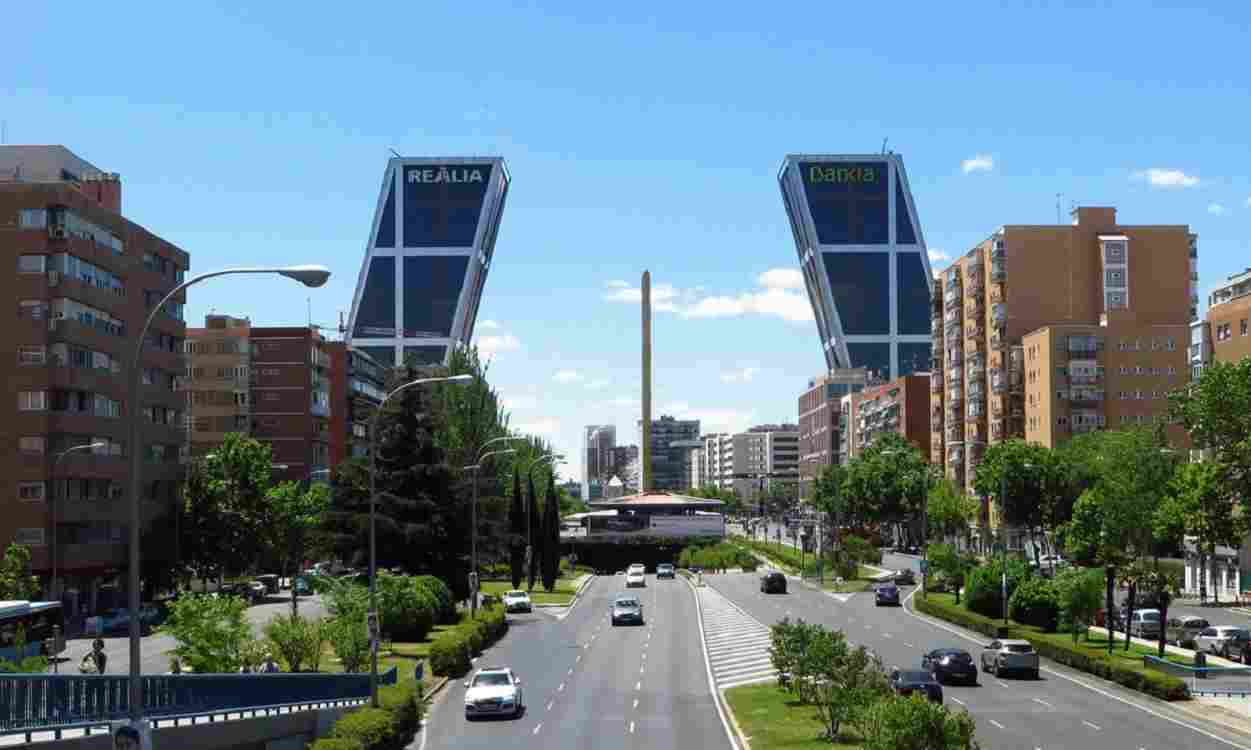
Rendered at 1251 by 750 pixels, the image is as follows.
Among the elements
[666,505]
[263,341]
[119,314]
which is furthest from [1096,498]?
[666,505]

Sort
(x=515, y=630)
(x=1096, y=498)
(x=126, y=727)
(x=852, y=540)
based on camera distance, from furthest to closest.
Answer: (x=852, y=540) → (x=1096, y=498) → (x=515, y=630) → (x=126, y=727)

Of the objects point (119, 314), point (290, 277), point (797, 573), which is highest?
point (119, 314)

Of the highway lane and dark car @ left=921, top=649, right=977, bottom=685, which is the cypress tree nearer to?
the highway lane

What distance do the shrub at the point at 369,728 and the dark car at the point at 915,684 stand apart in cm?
1503

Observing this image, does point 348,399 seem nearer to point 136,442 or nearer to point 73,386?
point 73,386

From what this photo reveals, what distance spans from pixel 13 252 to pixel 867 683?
58.9 m

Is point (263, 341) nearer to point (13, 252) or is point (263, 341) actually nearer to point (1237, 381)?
point (13, 252)

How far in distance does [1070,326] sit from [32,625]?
9631 cm

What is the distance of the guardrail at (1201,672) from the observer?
161 ft

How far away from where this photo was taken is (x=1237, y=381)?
206 ft

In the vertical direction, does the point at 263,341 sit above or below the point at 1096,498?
above

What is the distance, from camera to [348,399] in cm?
15100

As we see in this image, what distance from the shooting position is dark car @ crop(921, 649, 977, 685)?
168 feet

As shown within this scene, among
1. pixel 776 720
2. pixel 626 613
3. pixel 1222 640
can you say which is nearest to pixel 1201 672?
pixel 1222 640
